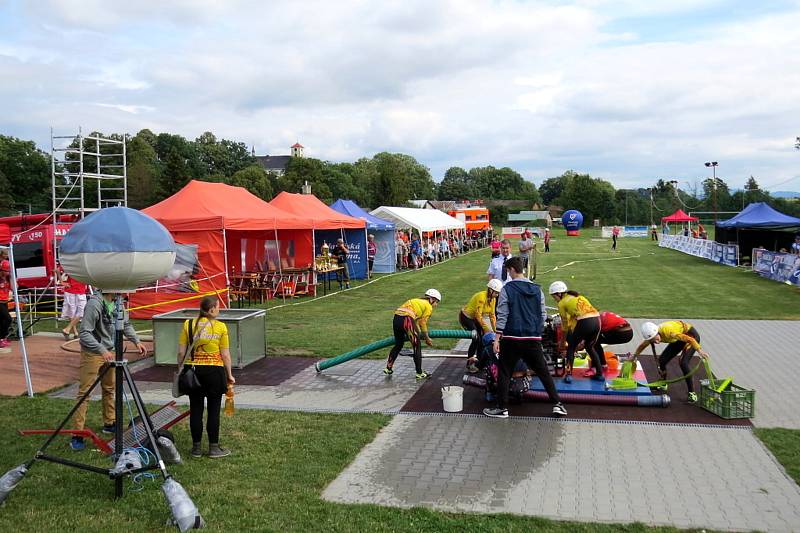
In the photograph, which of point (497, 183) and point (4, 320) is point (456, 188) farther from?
point (4, 320)

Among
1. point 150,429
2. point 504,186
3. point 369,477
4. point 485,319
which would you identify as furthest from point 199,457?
point 504,186

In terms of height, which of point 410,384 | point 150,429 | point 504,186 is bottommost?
point 410,384

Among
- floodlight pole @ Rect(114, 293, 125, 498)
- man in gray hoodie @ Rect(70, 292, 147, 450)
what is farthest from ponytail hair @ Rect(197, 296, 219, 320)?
man in gray hoodie @ Rect(70, 292, 147, 450)

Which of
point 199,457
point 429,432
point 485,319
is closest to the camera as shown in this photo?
point 199,457

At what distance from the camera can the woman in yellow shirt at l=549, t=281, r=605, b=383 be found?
8344 millimetres

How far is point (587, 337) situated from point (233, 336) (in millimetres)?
5482

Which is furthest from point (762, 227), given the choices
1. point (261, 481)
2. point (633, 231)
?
point (633, 231)

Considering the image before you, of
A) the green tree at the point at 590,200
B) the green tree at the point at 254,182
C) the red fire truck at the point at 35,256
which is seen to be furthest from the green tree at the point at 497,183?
the red fire truck at the point at 35,256

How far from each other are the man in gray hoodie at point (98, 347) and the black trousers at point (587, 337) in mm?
5171

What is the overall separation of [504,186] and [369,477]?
135 meters

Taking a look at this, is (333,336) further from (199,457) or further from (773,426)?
(773,426)

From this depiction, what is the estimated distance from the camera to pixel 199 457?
6.25 m

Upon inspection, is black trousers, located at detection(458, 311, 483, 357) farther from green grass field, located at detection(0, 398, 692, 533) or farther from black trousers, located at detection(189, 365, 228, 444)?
black trousers, located at detection(189, 365, 228, 444)

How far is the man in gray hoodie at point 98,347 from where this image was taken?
6526 mm
